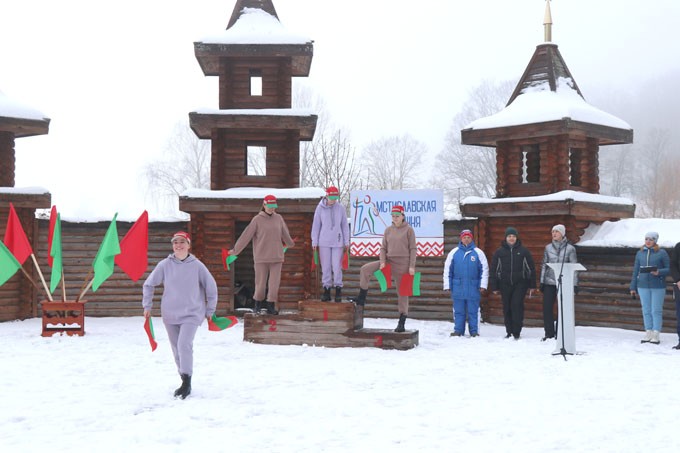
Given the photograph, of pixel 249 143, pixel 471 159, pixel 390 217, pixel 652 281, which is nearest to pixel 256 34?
pixel 249 143

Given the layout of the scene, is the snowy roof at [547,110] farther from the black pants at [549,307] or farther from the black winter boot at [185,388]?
the black winter boot at [185,388]

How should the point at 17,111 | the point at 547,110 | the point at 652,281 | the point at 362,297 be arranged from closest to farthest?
the point at 362,297 → the point at 652,281 → the point at 547,110 → the point at 17,111

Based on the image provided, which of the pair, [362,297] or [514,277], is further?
[514,277]

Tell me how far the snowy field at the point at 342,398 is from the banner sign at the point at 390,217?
409 centimetres

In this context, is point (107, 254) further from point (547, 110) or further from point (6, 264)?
point (547, 110)

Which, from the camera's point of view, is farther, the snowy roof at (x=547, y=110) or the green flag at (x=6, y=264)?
the snowy roof at (x=547, y=110)

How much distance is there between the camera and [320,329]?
10836 millimetres

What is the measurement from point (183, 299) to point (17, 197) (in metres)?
9.48

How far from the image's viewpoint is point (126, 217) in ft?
51.0

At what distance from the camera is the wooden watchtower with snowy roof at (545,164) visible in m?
14.0

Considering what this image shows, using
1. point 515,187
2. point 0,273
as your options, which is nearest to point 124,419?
point 0,273

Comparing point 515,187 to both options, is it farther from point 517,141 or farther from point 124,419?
point 124,419

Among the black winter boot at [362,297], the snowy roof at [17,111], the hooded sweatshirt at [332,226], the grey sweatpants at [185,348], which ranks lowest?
the grey sweatpants at [185,348]

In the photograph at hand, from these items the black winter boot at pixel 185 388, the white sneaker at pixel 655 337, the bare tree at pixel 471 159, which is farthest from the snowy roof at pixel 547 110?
the bare tree at pixel 471 159
